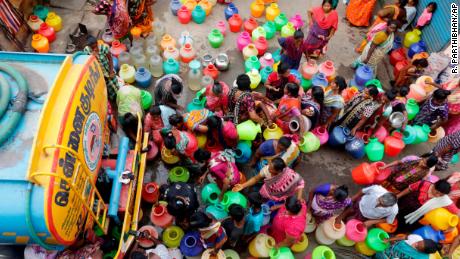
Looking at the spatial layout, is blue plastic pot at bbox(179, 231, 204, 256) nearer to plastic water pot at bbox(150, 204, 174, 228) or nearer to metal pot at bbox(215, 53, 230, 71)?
plastic water pot at bbox(150, 204, 174, 228)

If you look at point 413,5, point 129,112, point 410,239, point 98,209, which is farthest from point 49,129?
point 413,5

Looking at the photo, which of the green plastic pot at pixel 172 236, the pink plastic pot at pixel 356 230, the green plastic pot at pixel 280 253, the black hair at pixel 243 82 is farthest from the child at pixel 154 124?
the pink plastic pot at pixel 356 230

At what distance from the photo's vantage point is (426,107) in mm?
5656

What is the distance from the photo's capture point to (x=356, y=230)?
4445mm

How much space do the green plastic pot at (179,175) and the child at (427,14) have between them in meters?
6.34

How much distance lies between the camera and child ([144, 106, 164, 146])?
15.6ft

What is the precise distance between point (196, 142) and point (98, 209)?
1638mm

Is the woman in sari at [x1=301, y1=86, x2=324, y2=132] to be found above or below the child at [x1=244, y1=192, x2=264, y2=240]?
above

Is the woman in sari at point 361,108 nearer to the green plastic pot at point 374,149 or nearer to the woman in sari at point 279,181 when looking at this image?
the green plastic pot at point 374,149

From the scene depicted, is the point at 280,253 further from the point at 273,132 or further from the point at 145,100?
the point at 145,100

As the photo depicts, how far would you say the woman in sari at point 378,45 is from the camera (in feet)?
21.0

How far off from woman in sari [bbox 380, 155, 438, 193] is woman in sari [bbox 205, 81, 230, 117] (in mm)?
2555

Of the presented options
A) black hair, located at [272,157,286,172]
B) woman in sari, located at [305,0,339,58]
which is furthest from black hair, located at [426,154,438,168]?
woman in sari, located at [305,0,339,58]

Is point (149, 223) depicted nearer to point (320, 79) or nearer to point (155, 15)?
point (320, 79)
